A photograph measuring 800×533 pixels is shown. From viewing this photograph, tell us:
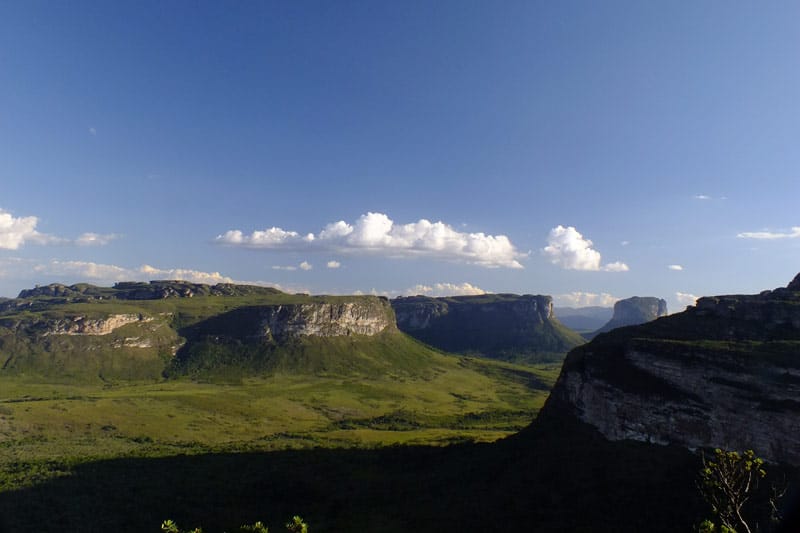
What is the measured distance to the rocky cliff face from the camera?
78625 millimetres

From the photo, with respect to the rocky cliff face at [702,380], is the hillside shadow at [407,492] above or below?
below

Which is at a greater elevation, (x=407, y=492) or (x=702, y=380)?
(x=702, y=380)

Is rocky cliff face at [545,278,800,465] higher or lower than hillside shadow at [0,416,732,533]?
higher

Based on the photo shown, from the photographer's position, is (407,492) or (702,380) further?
(407,492)

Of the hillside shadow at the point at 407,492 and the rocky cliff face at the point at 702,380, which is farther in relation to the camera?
the hillside shadow at the point at 407,492

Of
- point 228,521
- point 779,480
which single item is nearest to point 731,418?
point 779,480

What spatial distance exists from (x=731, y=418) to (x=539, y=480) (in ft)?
114

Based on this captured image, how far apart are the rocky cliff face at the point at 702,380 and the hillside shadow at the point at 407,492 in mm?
5503

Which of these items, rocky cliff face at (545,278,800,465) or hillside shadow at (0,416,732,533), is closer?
A: rocky cliff face at (545,278,800,465)

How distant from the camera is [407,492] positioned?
104562 millimetres

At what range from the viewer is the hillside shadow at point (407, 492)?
80812 millimetres

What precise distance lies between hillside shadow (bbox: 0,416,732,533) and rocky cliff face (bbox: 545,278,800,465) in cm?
550

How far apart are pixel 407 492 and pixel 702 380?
61.3 metres

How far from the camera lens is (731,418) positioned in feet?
270
